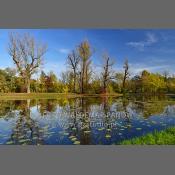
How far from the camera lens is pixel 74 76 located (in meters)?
9.98

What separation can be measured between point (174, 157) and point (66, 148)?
7.64 feet

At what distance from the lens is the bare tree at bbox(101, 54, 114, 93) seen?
31.5ft

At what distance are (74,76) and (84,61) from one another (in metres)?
0.46

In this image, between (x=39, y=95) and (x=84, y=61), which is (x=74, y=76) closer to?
(x=84, y=61)

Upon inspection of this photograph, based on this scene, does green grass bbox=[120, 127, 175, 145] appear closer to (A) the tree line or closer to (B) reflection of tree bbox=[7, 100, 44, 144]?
(A) the tree line

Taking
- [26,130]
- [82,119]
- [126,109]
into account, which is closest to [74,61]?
[82,119]

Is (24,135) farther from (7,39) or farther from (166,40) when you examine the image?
(166,40)

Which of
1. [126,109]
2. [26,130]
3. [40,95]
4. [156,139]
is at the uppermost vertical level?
[40,95]

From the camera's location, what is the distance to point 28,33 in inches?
376

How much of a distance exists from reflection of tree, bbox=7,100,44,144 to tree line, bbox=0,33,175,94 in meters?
0.67

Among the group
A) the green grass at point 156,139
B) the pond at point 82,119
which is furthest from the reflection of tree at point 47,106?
the green grass at point 156,139

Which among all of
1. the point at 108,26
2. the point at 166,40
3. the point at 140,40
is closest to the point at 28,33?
the point at 108,26

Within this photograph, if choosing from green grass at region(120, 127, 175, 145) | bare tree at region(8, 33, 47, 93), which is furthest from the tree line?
green grass at region(120, 127, 175, 145)

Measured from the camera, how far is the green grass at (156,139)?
8.95 metres
